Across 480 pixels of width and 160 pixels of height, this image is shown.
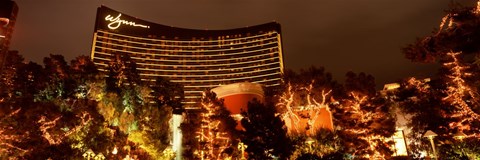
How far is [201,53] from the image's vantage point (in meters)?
73.0

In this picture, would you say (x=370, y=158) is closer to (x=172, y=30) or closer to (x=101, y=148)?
(x=101, y=148)

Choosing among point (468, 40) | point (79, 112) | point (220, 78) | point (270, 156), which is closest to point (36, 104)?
point (79, 112)

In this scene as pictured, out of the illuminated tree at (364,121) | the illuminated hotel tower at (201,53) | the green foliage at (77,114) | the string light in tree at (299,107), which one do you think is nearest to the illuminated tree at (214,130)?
the green foliage at (77,114)

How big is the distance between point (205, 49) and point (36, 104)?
5862 cm

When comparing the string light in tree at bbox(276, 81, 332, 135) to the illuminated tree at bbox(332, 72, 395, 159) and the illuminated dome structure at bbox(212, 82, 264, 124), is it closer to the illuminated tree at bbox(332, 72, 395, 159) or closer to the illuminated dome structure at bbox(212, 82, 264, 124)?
the illuminated tree at bbox(332, 72, 395, 159)

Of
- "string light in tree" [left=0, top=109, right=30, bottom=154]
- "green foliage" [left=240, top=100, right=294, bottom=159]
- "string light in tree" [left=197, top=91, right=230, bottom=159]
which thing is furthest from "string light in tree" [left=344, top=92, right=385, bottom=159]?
"string light in tree" [left=0, top=109, right=30, bottom=154]

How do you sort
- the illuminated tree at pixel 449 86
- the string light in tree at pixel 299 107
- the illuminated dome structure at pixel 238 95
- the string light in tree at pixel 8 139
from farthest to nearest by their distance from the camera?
the illuminated dome structure at pixel 238 95
the string light in tree at pixel 299 107
the string light in tree at pixel 8 139
the illuminated tree at pixel 449 86

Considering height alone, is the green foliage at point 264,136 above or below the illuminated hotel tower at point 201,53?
below

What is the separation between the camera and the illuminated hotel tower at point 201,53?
68.3m

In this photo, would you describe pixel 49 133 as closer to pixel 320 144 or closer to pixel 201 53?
pixel 320 144

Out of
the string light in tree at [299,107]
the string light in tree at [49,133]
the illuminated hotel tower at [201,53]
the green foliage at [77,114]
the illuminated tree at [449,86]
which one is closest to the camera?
the illuminated tree at [449,86]

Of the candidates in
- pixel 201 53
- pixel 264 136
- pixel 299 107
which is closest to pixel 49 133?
pixel 264 136

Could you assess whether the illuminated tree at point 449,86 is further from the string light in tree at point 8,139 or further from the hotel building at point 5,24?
the string light in tree at point 8,139

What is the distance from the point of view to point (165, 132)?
60.5 ft
